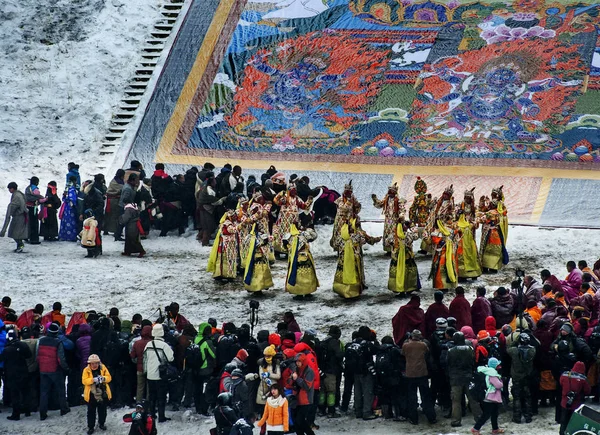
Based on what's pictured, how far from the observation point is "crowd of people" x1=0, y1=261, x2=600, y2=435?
56.9ft

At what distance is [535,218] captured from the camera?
25672 millimetres

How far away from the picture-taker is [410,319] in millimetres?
19203

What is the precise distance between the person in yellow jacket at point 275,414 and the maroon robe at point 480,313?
12.4 feet

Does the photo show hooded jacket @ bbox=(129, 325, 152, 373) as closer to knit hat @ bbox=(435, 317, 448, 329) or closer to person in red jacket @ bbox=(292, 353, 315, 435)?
person in red jacket @ bbox=(292, 353, 315, 435)

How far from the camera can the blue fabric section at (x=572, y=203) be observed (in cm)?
2545

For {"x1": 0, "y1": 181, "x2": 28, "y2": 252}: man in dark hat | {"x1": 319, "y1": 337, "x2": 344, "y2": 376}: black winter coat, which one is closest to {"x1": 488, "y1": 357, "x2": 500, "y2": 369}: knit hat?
{"x1": 319, "y1": 337, "x2": 344, "y2": 376}: black winter coat

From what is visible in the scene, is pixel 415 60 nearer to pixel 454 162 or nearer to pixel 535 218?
pixel 454 162

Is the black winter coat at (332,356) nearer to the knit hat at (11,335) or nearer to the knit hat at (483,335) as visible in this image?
the knit hat at (483,335)

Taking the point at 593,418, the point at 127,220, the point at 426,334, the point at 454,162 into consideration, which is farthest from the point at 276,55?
the point at 593,418

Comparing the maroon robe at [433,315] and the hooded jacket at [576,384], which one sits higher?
the maroon robe at [433,315]

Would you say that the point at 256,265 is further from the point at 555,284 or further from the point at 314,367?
the point at 314,367

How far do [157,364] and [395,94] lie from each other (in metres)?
13.6

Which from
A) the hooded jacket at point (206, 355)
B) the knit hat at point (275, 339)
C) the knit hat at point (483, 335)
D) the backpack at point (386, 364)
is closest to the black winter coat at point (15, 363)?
the hooded jacket at point (206, 355)

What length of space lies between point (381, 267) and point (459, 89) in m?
7.71
